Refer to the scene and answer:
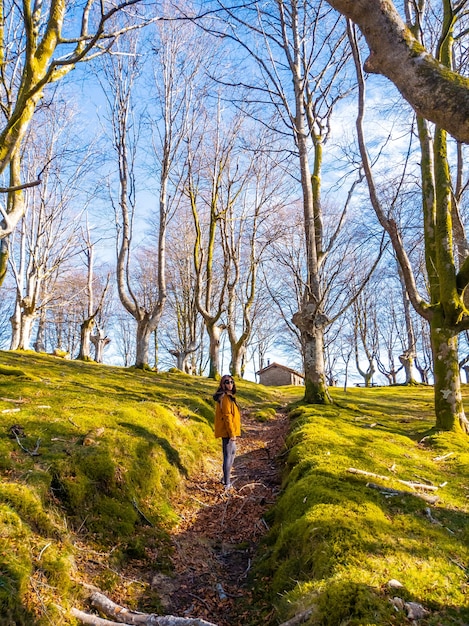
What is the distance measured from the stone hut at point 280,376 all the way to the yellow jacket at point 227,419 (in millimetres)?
27118

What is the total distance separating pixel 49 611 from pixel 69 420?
9.99 ft

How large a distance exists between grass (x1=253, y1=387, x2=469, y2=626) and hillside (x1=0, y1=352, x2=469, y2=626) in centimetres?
1

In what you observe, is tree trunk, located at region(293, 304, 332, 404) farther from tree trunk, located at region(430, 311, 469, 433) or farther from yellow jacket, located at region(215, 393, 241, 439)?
yellow jacket, located at region(215, 393, 241, 439)

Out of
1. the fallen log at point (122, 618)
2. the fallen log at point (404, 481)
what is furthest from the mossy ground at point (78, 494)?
the fallen log at point (404, 481)

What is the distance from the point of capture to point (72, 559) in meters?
3.12

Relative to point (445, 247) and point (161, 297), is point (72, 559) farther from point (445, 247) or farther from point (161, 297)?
point (161, 297)

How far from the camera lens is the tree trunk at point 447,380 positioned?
24.5 feet

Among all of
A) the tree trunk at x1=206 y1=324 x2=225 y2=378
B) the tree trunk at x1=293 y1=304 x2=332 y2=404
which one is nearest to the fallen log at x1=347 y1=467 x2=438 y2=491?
the tree trunk at x1=293 y1=304 x2=332 y2=404

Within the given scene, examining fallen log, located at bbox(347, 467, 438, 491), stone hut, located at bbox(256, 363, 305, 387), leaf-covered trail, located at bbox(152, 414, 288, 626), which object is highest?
stone hut, located at bbox(256, 363, 305, 387)

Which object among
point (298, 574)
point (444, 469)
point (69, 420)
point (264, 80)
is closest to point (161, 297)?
point (264, 80)

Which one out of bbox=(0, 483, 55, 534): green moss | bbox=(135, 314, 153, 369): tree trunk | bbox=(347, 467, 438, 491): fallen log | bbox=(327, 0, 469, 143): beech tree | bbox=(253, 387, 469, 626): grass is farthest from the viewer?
bbox=(135, 314, 153, 369): tree trunk

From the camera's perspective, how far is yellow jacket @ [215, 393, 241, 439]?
6480 millimetres

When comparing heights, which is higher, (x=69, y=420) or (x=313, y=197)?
(x=313, y=197)

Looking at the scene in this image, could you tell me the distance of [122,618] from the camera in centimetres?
269
